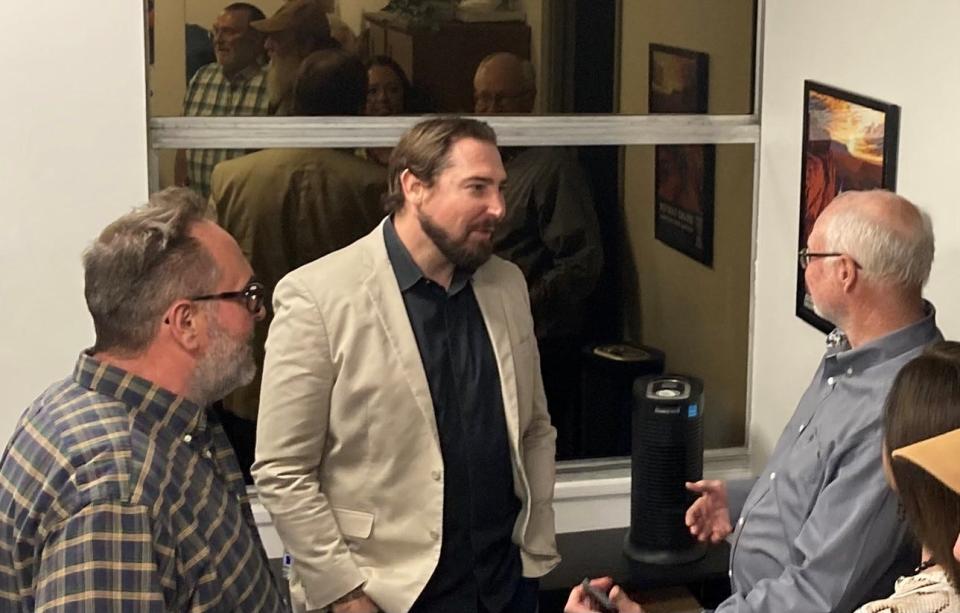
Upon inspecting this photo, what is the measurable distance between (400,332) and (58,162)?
1125 mm

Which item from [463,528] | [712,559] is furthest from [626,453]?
[463,528]

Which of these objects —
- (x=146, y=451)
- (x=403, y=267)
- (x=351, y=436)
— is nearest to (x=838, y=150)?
(x=403, y=267)

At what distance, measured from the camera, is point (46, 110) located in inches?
123

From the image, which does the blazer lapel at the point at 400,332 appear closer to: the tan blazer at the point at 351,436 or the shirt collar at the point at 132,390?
the tan blazer at the point at 351,436

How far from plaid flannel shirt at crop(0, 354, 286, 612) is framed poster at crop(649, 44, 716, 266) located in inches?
87.6

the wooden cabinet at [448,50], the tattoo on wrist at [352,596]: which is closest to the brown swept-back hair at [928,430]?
the tattoo on wrist at [352,596]

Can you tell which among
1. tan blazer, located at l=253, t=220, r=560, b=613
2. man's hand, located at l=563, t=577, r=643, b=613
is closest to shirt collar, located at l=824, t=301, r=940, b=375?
man's hand, located at l=563, t=577, r=643, b=613

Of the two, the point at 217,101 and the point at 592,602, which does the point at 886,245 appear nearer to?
the point at 592,602

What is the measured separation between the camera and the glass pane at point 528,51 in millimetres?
Result: 3438

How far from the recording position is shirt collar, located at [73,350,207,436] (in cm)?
181

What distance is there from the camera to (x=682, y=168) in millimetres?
3840

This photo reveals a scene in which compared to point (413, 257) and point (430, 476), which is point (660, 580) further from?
point (413, 257)

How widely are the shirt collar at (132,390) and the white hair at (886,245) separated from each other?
1318mm

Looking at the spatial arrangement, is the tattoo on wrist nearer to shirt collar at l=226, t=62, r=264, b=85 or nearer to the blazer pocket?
the blazer pocket
